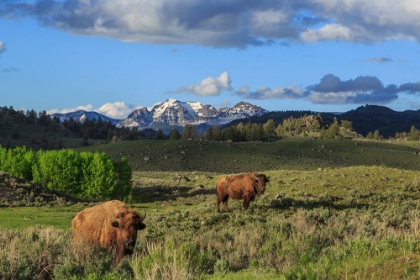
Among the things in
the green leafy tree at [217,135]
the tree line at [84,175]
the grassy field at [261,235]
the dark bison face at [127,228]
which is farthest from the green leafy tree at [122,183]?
the green leafy tree at [217,135]

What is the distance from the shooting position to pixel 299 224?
19.7m

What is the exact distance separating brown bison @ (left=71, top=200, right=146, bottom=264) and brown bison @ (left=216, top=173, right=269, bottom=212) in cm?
1356

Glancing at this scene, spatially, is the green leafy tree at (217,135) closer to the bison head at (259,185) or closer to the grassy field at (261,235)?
the grassy field at (261,235)

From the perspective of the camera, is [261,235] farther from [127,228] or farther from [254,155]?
[254,155]

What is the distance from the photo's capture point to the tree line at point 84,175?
5931 centimetres

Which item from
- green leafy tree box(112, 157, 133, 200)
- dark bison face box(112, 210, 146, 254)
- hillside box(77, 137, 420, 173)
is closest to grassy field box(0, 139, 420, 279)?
dark bison face box(112, 210, 146, 254)

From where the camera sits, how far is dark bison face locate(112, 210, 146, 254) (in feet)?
40.8

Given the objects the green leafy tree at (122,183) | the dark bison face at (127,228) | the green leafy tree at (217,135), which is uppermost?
the green leafy tree at (217,135)

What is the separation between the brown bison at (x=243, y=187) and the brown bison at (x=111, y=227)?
44.5 ft

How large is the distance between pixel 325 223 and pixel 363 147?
106 m

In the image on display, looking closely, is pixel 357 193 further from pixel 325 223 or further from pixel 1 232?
pixel 1 232

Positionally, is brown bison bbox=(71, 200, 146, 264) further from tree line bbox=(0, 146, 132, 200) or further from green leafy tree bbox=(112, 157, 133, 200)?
tree line bbox=(0, 146, 132, 200)

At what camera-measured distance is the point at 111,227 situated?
13258 millimetres

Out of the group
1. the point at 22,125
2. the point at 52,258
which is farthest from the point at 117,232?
the point at 22,125
